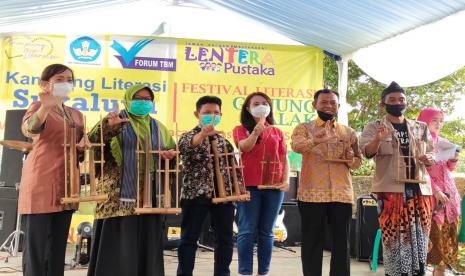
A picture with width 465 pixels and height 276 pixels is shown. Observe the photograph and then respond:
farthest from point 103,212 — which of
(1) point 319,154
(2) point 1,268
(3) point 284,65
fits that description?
(3) point 284,65

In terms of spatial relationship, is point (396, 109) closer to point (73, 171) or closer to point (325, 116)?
point (325, 116)

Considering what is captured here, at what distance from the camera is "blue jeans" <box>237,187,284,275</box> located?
12.6 ft

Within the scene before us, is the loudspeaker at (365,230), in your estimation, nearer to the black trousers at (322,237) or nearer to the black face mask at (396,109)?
the black trousers at (322,237)

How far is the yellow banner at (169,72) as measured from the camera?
244 inches

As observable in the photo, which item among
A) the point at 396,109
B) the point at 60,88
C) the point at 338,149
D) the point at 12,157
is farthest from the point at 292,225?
the point at 60,88

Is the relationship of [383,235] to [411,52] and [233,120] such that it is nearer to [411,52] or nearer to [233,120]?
[411,52]

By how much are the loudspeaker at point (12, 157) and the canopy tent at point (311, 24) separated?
3.76ft

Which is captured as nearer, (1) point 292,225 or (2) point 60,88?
(2) point 60,88

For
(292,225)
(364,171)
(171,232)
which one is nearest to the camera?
(171,232)

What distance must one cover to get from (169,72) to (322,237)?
3.69 meters

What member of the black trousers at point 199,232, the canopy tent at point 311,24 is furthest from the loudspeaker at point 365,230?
the black trousers at point 199,232

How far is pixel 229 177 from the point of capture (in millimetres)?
3484

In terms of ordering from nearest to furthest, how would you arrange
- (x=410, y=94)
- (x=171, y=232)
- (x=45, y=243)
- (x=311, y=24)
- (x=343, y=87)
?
(x=45, y=243)
(x=311, y=24)
(x=171, y=232)
(x=343, y=87)
(x=410, y=94)

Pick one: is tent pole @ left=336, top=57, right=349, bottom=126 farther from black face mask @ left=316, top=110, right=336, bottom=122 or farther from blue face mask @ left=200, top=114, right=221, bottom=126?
blue face mask @ left=200, top=114, right=221, bottom=126
